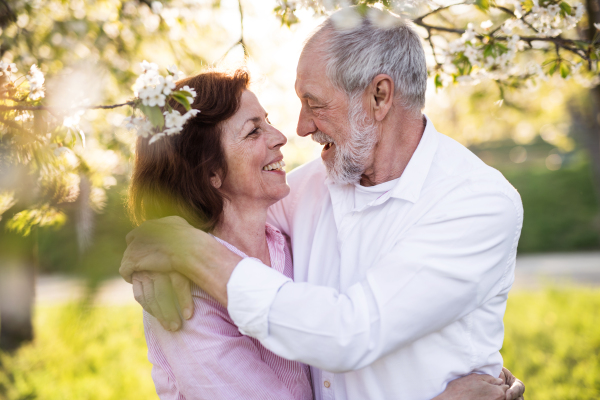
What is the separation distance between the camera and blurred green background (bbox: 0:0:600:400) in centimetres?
74

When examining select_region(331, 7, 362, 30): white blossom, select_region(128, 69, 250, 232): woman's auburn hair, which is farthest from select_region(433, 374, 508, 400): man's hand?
select_region(331, 7, 362, 30): white blossom

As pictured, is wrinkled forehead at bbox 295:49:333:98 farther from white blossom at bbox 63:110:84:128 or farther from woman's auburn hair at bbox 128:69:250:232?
white blossom at bbox 63:110:84:128

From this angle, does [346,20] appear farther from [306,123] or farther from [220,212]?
[220,212]

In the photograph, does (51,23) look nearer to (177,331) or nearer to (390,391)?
(177,331)

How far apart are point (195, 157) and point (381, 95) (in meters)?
0.97

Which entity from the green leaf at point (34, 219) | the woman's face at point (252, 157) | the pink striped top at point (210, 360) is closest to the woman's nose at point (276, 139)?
the woman's face at point (252, 157)

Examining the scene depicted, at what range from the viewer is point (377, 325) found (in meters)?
1.60

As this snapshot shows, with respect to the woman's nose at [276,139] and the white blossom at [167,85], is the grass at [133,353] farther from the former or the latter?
the woman's nose at [276,139]

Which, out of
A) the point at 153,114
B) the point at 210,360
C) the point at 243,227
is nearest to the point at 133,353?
the point at 243,227

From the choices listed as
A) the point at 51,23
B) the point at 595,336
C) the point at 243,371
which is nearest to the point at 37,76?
the point at 243,371

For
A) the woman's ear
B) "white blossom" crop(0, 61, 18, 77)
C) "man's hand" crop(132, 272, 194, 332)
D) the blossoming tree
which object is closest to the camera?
the blossoming tree

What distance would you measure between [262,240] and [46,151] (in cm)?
147

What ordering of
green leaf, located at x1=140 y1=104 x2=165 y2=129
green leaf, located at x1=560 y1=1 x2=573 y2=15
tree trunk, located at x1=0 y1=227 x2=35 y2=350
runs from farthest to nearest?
green leaf, located at x1=560 y1=1 x2=573 y2=15 → green leaf, located at x1=140 y1=104 x2=165 y2=129 → tree trunk, located at x1=0 y1=227 x2=35 y2=350

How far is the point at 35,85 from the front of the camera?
1312 millimetres
